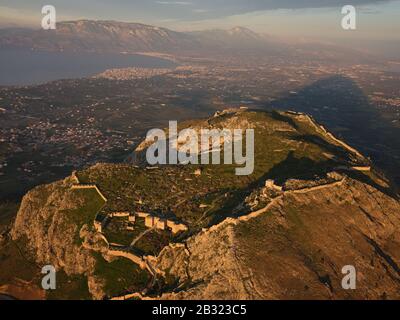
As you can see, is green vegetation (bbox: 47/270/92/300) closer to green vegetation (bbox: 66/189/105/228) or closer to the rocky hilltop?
the rocky hilltop

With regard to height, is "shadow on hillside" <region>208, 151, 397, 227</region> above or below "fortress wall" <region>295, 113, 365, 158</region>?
below

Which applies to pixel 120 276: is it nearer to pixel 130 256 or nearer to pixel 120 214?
pixel 130 256

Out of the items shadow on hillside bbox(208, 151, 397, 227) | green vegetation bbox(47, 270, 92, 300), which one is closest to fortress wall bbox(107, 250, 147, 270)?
green vegetation bbox(47, 270, 92, 300)

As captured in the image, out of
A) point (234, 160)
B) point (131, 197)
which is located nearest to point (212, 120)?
point (234, 160)

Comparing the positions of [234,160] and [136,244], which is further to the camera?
[234,160]

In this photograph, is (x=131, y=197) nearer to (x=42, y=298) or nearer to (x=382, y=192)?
(x=42, y=298)

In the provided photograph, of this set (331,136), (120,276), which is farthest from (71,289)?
(331,136)

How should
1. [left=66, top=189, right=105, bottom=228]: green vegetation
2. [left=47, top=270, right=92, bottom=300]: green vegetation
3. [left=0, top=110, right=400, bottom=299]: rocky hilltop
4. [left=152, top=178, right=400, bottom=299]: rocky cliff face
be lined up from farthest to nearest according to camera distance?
[left=66, top=189, right=105, bottom=228]: green vegetation < [left=47, top=270, right=92, bottom=300]: green vegetation < [left=0, top=110, right=400, bottom=299]: rocky hilltop < [left=152, top=178, right=400, bottom=299]: rocky cliff face

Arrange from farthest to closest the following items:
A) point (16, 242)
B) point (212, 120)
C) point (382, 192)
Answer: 1. point (212, 120)
2. point (16, 242)
3. point (382, 192)
